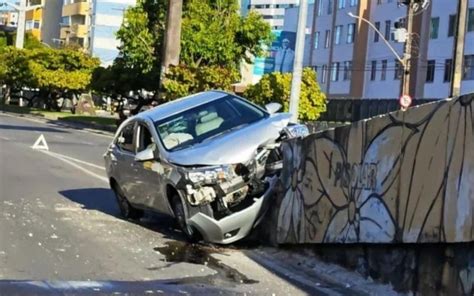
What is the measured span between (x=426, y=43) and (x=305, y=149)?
55.9m

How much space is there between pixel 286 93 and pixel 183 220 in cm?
2167

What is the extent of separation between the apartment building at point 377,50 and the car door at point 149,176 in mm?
47859

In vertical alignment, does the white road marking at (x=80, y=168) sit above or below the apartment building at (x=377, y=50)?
below

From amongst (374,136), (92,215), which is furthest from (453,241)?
(92,215)

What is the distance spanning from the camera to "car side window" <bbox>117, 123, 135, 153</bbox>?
13282 mm

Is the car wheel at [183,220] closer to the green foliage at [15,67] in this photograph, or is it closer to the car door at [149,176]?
the car door at [149,176]

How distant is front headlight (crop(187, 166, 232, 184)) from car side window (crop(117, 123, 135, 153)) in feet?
7.87

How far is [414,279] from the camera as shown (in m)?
8.06

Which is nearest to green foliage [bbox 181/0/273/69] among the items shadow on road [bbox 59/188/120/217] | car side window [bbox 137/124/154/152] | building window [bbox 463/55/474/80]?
building window [bbox 463/55/474/80]

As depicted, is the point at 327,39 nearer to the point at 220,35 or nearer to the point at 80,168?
the point at 220,35

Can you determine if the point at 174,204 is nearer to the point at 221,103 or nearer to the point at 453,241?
the point at 221,103

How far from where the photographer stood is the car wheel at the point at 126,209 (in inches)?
534

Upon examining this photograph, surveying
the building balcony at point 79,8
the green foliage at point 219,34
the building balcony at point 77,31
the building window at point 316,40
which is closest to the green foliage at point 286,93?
the green foliage at point 219,34

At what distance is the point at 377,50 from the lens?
232 ft
